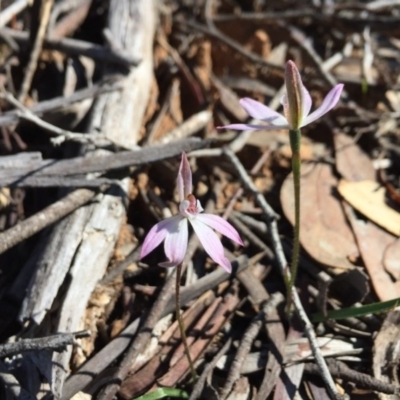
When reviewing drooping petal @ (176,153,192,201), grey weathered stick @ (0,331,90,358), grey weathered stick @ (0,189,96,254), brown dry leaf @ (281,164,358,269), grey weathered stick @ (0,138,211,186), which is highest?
drooping petal @ (176,153,192,201)

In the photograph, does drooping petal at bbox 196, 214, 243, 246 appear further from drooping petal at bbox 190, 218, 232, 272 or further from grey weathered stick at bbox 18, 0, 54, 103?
grey weathered stick at bbox 18, 0, 54, 103

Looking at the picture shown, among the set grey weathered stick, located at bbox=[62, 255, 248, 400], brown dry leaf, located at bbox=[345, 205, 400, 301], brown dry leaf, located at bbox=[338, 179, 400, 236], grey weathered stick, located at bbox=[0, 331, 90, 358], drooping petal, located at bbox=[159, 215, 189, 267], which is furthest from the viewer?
brown dry leaf, located at bbox=[338, 179, 400, 236]

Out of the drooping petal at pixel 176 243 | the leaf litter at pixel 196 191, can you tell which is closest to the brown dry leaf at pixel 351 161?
the leaf litter at pixel 196 191

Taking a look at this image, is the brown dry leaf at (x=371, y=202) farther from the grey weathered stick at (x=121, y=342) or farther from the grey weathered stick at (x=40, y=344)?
the grey weathered stick at (x=40, y=344)

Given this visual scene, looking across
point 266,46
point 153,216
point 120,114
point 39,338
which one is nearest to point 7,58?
point 120,114

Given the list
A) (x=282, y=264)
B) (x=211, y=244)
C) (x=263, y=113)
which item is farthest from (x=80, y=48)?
(x=211, y=244)

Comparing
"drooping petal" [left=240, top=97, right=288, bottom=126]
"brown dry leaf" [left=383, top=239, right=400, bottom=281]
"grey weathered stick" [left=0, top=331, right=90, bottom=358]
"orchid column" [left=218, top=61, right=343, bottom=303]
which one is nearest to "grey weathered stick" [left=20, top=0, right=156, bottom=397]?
"grey weathered stick" [left=0, top=331, right=90, bottom=358]

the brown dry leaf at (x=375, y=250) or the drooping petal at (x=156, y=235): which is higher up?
the drooping petal at (x=156, y=235)

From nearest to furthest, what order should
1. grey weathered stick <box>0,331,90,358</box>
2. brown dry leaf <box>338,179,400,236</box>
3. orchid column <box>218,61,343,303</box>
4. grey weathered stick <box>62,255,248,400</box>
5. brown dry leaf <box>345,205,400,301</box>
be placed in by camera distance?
1. orchid column <box>218,61,343,303</box>
2. grey weathered stick <box>0,331,90,358</box>
3. grey weathered stick <box>62,255,248,400</box>
4. brown dry leaf <box>345,205,400,301</box>
5. brown dry leaf <box>338,179,400,236</box>

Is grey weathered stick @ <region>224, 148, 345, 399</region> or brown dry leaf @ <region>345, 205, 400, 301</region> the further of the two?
brown dry leaf @ <region>345, 205, 400, 301</region>
